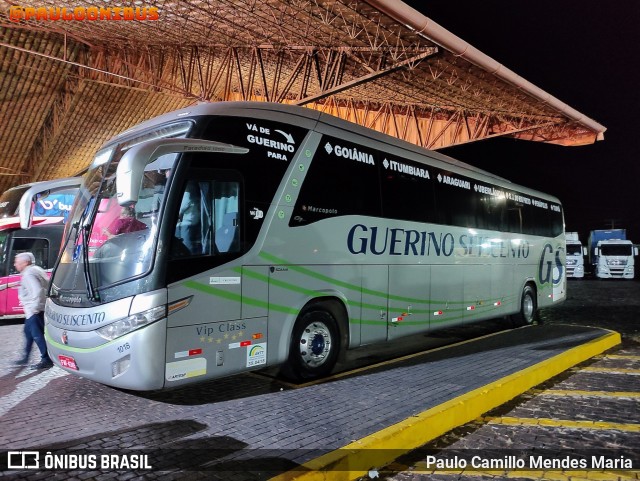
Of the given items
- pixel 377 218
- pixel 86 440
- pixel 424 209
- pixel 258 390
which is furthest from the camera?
pixel 424 209

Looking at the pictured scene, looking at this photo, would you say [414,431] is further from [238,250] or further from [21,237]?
[21,237]

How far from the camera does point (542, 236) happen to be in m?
12.3

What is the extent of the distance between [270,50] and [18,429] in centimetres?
1406

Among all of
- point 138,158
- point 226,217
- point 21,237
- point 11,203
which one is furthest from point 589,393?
point 11,203

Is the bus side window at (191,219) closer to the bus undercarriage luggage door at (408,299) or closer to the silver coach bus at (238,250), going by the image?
the silver coach bus at (238,250)

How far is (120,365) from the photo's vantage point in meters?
4.34

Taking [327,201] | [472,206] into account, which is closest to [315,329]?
[327,201]

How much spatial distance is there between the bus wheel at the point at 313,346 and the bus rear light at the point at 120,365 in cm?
195

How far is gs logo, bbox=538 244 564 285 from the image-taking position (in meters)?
12.3

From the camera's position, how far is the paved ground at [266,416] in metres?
3.63

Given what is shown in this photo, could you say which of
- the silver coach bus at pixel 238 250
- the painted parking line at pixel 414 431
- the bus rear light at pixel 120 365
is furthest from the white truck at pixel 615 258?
the bus rear light at pixel 120 365

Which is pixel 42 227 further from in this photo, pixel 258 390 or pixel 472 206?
pixel 472 206

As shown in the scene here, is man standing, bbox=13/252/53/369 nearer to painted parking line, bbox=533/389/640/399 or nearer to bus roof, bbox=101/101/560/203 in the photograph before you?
bus roof, bbox=101/101/560/203

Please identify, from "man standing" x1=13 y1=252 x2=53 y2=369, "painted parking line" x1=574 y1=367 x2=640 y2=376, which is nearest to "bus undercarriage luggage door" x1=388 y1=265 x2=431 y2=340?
"painted parking line" x1=574 y1=367 x2=640 y2=376
